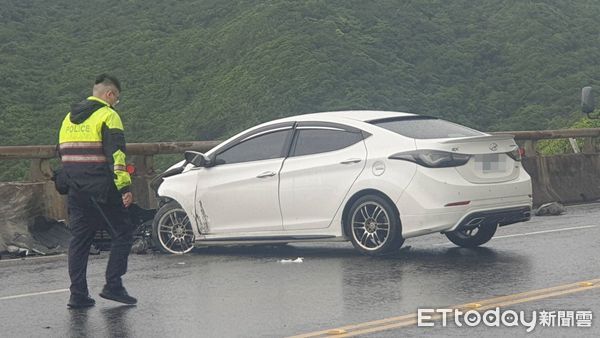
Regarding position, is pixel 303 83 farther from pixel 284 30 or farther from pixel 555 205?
pixel 555 205

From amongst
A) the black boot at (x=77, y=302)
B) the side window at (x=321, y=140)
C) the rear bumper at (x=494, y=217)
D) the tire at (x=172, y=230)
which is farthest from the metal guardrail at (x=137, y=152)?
the black boot at (x=77, y=302)

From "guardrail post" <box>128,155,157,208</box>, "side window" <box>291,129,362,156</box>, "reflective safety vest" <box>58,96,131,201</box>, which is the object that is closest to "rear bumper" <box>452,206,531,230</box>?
"side window" <box>291,129,362,156</box>

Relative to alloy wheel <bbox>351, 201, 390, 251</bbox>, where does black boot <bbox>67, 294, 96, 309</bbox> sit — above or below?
below

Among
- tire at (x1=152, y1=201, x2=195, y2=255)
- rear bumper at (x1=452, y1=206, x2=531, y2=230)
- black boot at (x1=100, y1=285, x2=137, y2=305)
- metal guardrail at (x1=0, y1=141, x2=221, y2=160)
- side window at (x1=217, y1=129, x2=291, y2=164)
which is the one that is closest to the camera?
black boot at (x1=100, y1=285, x2=137, y2=305)

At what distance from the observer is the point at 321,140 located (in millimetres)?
12984

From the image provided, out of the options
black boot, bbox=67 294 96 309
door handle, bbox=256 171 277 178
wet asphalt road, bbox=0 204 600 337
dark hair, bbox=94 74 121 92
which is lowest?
wet asphalt road, bbox=0 204 600 337

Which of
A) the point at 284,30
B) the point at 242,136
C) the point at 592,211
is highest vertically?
the point at 284,30

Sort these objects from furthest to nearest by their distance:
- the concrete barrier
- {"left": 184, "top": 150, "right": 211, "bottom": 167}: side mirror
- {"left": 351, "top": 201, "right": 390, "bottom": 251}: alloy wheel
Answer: the concrete barrier → {"left": 184, "top": 150, "right": 211, "bottom": 167}: side mirror → {"left": 351, "top": 201, "right": 390, "bottom": 251}: alloy wheel

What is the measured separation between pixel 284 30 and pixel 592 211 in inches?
1036

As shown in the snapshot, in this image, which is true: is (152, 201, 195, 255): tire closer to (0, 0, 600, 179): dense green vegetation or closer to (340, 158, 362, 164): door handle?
(340, 158, 362, 164): door handle

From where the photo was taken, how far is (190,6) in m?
49.2

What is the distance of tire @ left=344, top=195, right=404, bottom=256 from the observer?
12.2 meters

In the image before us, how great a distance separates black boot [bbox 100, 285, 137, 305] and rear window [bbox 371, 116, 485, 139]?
3.85 m

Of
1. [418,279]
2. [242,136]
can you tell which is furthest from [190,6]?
[418,279]
